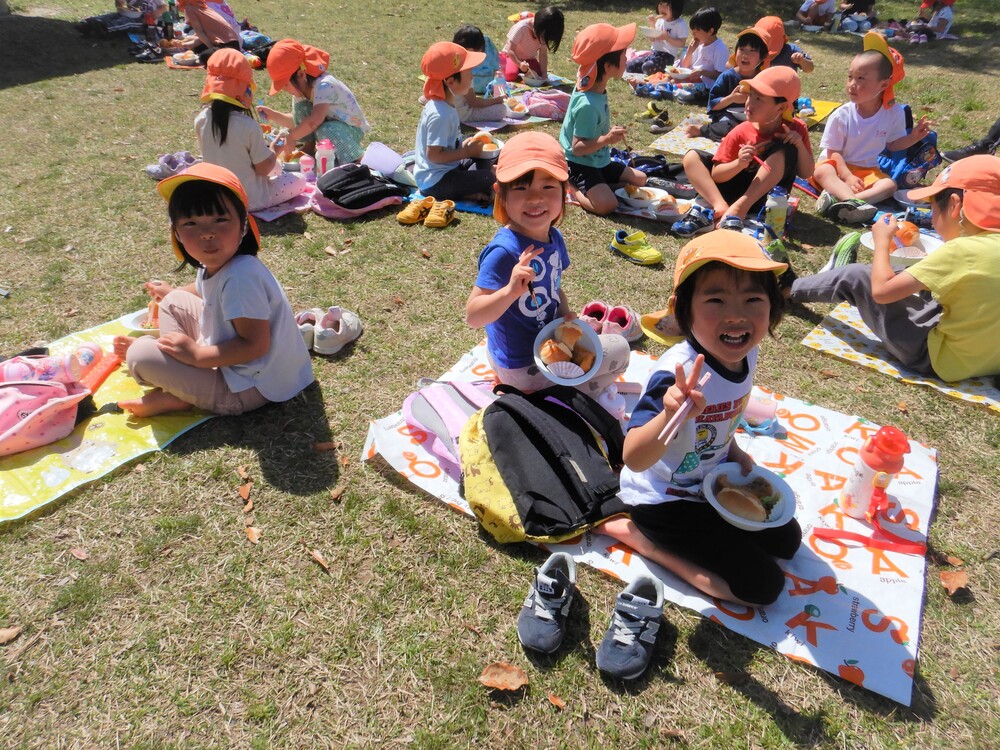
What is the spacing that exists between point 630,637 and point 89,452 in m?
3.16

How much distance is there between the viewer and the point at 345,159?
7.21 m

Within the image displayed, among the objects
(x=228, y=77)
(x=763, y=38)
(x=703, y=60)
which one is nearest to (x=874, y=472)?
(x=228, y=77)

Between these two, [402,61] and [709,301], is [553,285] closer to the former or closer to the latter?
[709,301]

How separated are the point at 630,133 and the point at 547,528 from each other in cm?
710

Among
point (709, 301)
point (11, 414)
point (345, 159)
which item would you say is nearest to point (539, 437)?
point (709, 301)

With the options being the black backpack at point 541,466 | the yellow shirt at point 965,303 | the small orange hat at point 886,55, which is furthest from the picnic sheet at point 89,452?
the small orange hat at point 886,55

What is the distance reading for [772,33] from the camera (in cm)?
870

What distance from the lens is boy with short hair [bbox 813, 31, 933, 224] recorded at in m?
6.54

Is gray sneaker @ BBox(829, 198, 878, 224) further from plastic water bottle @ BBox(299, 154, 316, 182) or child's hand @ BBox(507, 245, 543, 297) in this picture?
plastic water bottle @ BBox(299, 154, 316, 182)

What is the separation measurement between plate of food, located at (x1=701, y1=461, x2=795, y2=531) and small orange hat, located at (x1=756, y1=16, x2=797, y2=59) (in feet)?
25.7

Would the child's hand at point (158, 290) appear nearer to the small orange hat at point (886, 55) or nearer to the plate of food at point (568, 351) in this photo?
the plate of food at point (568, 351)

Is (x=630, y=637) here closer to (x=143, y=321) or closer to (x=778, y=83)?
(x=143, y=321)

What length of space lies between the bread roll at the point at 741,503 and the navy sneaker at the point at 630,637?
453 millimetres

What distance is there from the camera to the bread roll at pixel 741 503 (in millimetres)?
2721
